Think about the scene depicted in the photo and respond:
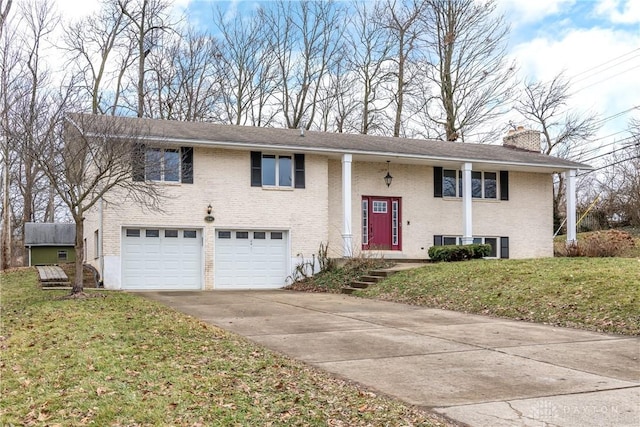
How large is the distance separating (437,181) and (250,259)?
8055 mm

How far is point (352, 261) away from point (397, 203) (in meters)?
4.03

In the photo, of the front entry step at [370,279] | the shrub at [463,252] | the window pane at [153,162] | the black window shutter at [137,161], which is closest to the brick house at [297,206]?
the window pane at [153,162]

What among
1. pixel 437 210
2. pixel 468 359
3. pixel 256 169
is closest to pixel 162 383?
pixel 468 359

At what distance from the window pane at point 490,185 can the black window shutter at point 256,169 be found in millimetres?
9424

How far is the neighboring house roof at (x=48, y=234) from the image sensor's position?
103 feet

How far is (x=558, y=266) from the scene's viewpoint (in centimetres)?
1407

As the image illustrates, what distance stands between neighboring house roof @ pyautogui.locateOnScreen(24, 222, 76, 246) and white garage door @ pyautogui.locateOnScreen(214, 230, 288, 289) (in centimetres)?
1618

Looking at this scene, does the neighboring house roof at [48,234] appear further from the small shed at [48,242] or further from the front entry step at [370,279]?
the front entry step at [370,279]

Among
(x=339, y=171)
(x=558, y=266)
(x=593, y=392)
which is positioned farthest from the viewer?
(x=339, y=171)

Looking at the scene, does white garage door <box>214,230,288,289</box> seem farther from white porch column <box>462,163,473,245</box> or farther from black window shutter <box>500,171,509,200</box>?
black window shutter <box>500,171,509,200</box>

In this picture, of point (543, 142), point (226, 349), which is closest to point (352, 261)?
point (226, 349)

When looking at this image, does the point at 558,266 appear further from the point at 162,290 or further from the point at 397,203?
the point at 162,290

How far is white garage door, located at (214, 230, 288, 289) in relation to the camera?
18766 mm

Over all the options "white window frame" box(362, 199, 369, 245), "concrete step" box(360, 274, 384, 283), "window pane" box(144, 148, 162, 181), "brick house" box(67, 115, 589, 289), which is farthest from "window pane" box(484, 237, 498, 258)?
"window pane" box(144, 148, 162, 181)
